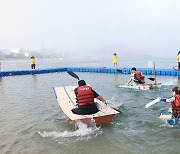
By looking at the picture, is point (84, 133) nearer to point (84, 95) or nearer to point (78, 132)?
point (78, 132)

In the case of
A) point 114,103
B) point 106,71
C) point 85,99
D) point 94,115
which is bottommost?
point 114,103

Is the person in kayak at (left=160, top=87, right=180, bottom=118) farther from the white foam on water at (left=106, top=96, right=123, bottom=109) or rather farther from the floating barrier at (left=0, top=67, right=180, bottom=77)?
the floating barrier at (left=0, top=67, right=180, bottom=77)

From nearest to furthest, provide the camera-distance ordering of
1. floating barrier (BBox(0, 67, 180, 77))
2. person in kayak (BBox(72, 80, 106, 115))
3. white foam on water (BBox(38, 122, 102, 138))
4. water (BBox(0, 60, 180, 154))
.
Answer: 1. water (BBox(0, 60, 180, 154))
2. white foam on water (BBox(38, 122, 102, 138))
3. person in kayak (BBox(72, 80, 106, 115))
4. floating barrier (BBox(0, 67, 180, 77))

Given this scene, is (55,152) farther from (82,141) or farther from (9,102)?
(9,102)

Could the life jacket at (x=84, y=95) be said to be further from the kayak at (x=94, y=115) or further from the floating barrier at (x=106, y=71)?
the floating barrier at (x=106, y=71)

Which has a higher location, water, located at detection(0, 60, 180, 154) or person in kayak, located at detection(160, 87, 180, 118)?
person in kayak, located at detection(160, 87, 180, 118)

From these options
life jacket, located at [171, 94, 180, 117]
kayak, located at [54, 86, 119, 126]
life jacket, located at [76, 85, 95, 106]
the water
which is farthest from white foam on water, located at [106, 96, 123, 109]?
life jacket, located at [171, 94, 180, 117]

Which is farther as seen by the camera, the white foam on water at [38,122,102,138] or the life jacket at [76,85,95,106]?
the life jacket at [76,85,95,106]

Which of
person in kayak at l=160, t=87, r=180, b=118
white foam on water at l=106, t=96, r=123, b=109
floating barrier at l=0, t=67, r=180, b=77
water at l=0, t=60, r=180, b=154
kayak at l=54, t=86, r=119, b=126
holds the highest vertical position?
floating barrier at l=0, t=67, r=180, b=77

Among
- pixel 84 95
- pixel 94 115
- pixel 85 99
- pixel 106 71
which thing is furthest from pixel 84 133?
pixel 106 71

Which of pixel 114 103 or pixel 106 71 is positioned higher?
pixel 106 71

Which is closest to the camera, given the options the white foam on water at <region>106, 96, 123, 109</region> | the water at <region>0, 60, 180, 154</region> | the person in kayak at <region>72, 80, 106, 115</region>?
the water at <region>0, 60, 180, 154</region>

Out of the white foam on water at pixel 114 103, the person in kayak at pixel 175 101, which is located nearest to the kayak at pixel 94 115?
the person in kayak at pixel 175 101

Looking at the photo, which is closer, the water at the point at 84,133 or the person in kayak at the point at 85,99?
the water at the point at 84,133
